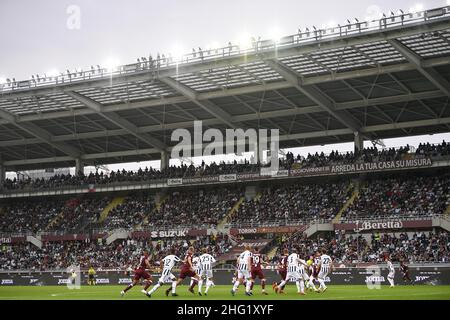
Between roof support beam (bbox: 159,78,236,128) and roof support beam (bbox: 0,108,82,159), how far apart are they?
18.5 m

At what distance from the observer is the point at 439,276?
38156 mm

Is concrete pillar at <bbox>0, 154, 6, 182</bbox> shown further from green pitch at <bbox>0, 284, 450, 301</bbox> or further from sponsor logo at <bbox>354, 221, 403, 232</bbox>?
green pitch at <bbox>0, 284, 450, 301</bbox>

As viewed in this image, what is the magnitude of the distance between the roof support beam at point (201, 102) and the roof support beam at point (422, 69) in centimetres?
1796

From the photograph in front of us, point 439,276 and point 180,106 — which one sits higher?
point 180,106

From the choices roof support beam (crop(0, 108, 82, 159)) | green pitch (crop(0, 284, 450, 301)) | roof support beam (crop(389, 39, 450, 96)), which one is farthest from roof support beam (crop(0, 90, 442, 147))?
green pitch (crop(0, 284, 450, 301))

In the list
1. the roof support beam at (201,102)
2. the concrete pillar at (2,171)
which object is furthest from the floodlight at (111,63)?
the concrete pillar at (2,171)

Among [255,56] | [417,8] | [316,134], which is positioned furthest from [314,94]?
[417,8]

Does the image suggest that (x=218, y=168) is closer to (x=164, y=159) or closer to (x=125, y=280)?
(x=164, y=159)

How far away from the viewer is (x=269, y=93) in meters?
56.2

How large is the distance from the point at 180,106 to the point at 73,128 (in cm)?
1409

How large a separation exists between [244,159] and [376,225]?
1673cm

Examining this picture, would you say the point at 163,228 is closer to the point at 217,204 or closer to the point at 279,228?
the point at 217,204

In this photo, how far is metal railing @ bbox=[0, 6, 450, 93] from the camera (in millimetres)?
43688
